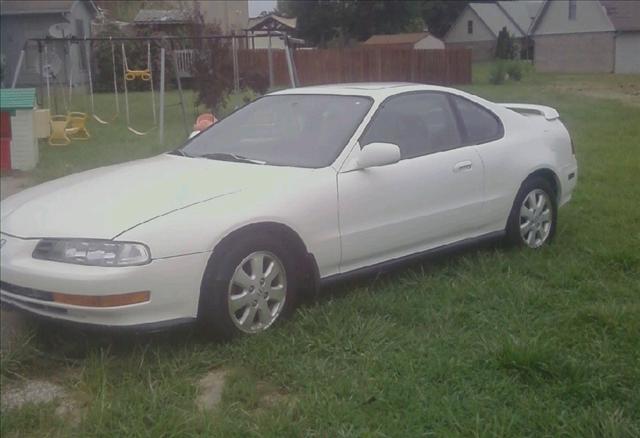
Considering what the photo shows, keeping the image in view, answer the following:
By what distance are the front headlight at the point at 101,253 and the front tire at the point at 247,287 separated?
37 cm

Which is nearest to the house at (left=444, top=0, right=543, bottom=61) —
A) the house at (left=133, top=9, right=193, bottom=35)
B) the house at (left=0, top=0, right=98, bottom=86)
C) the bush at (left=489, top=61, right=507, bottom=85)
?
the bush at (left=489, top=61, right=507, bottom=85)

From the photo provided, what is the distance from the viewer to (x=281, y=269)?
5016mm

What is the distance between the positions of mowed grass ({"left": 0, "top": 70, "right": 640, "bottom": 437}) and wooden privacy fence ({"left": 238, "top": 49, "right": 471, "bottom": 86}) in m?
21.9

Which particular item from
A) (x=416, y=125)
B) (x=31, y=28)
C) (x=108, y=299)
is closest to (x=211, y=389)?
(x=108, y=299)

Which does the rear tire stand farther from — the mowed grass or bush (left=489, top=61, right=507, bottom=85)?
bush (left=489, top=61, right=507, bottom=85)

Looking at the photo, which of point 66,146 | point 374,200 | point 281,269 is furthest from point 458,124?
point 66,146

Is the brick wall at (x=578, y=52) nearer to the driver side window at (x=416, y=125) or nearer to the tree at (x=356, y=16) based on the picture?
the driver side window at (x=416, y=125)

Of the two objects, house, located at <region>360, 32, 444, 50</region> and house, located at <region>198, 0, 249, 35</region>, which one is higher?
house, located at <region>198, 0, 249, 35</region>

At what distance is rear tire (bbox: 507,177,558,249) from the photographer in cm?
649

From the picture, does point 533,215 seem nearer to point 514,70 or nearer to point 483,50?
point 514,70

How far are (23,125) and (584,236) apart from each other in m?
7.96

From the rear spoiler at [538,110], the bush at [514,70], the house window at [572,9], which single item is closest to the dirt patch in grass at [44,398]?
the rear spoiler at [538,110]

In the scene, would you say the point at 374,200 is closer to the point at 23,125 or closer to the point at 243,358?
the point at 243,358

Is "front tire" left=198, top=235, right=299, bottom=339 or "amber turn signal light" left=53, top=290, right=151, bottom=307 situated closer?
"amber turn signal light" left=53, top=290, right=151, bottom=307
